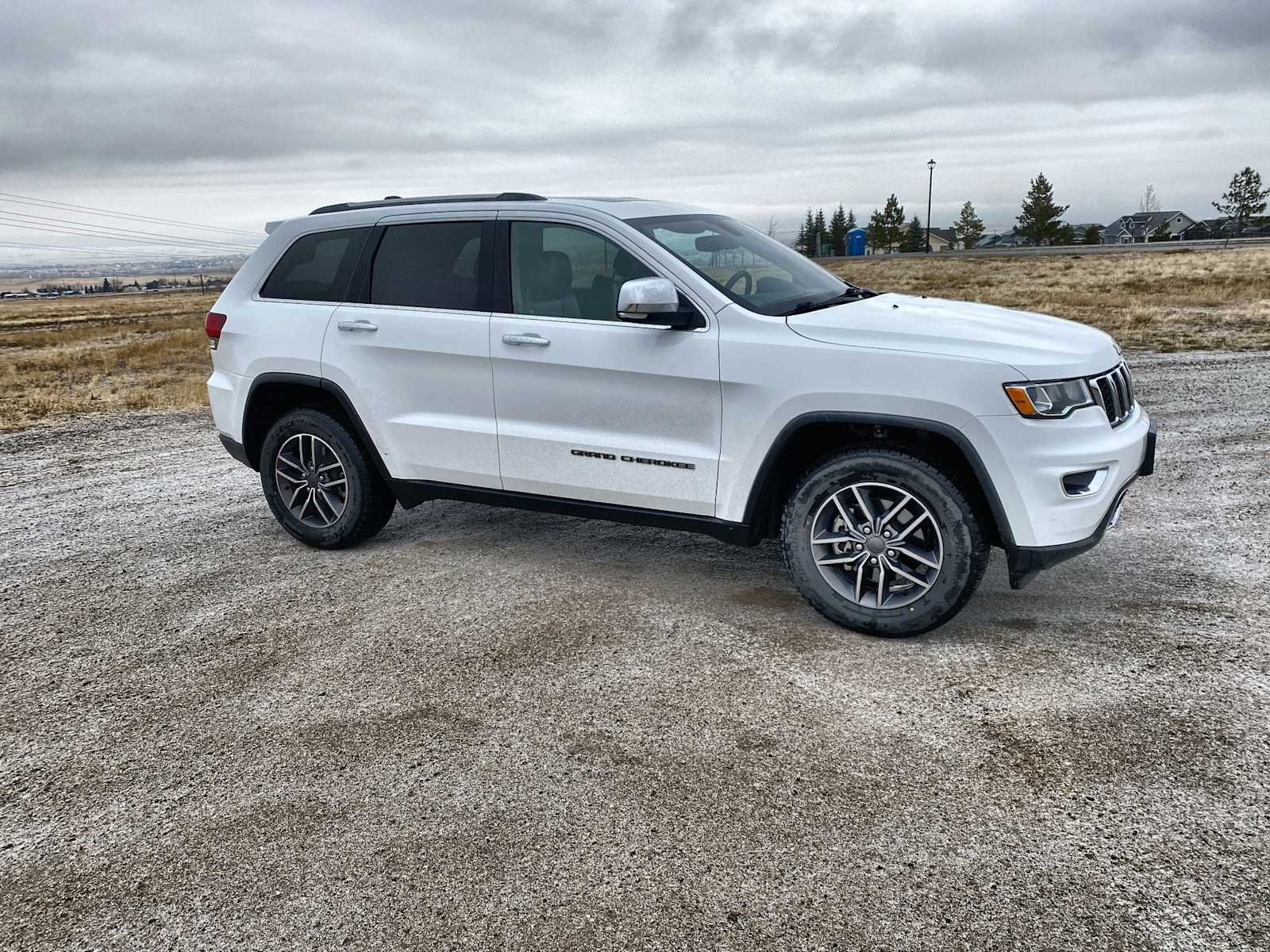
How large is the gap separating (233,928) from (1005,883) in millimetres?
2082

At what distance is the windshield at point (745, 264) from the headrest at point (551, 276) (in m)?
0.39

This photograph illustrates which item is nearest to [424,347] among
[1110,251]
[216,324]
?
[216,324]

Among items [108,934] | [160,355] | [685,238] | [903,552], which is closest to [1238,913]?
[903,552]

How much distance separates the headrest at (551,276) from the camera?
464 cm

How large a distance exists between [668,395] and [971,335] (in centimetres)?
131

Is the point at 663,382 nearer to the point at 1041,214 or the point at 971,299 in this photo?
the point at 971,299

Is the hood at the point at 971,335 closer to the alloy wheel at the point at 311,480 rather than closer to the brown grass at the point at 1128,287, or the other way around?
the alloy wheel at the point at 311,480

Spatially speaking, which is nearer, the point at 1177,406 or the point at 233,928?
the point at 233,928

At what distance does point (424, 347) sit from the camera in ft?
16.1

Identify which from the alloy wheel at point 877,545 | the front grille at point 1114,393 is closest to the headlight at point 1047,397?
the front grille at point 1114,393

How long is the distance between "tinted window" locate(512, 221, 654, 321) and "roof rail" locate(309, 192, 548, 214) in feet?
0.70

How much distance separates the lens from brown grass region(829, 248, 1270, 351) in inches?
608

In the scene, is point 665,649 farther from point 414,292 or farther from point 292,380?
point 292,380

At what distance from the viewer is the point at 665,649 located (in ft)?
13.6
